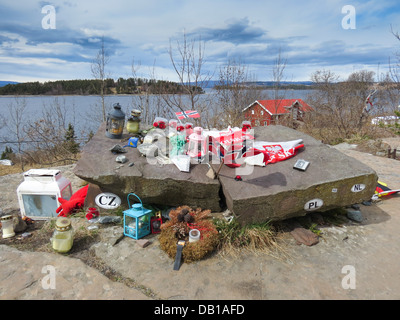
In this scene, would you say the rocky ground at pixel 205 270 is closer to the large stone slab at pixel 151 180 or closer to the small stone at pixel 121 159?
the large stone slab at pixel 151 180

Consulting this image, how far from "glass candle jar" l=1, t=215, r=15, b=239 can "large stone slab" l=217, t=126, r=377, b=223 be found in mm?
3125

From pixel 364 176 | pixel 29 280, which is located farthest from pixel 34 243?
pixel 364 176

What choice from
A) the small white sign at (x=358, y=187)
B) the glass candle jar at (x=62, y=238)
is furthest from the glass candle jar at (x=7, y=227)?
the small white sign at (x=358, y=187)

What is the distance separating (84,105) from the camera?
19.0 meters

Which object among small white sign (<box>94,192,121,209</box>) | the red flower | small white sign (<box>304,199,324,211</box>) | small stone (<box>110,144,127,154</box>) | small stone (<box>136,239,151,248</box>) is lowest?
small stone (<box>136,239,151,248</box>)

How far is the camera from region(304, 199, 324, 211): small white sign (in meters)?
3.83

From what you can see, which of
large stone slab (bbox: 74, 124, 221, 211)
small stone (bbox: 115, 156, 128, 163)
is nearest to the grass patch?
large stone slab (bbox: 74, 124, 221, 211)

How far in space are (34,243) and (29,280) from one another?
978mm

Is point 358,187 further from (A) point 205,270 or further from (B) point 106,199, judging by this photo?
(B) point 106,199

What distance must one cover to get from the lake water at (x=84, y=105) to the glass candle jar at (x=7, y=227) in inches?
212

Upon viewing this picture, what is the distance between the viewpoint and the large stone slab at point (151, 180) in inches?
156

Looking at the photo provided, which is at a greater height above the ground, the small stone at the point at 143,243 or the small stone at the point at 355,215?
the small stone at the point at 355,215

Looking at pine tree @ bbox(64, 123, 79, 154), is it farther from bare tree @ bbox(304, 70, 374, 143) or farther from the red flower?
bare tree @ bbox(304, 70, 374, 143)

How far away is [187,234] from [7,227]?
104 inches
